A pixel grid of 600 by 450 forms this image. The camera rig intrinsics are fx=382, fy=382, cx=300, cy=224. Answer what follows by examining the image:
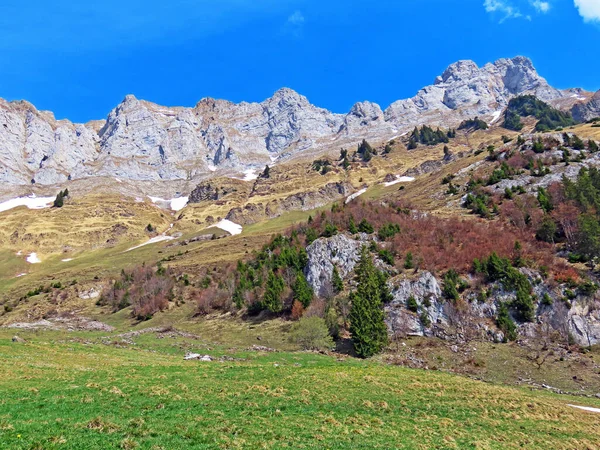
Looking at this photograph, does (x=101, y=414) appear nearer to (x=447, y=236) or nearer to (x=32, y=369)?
(x=32, y=369)

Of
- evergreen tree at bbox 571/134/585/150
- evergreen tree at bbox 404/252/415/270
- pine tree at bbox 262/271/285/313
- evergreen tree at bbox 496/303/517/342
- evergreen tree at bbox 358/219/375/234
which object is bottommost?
evergreen tree at bbox 496/303/517/342

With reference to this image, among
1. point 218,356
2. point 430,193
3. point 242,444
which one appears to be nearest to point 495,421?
point 242,444

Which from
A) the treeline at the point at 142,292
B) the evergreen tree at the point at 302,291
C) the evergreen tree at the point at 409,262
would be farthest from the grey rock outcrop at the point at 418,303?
the treeline at the point at 142,292

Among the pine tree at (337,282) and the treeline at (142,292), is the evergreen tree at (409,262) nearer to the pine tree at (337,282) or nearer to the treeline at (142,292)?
the pine tree at (337,282)

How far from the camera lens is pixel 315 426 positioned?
731 inches

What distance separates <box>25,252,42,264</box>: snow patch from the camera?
544 feet

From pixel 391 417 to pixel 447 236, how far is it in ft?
216

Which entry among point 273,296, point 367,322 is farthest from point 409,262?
point 273,296

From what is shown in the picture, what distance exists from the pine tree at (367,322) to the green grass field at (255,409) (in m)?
18.2

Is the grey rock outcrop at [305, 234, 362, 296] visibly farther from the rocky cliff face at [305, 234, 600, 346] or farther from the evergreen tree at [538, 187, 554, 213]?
the evergreen tree at [538, 187, 554, 213]

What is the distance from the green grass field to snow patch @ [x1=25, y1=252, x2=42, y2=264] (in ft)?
524

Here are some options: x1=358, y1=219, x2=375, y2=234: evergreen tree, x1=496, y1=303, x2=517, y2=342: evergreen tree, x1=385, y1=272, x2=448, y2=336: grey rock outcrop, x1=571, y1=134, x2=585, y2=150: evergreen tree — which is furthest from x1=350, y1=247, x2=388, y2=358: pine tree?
x1=571, y1=134, x2=585, y2=150: evergreen tree

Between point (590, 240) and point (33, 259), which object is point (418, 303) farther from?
point (33, 259)

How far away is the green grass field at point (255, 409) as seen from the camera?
15.6 m
